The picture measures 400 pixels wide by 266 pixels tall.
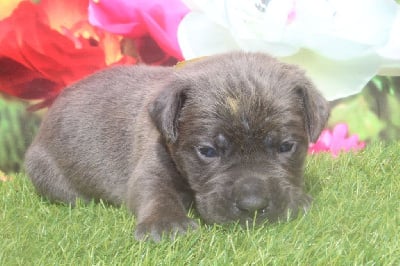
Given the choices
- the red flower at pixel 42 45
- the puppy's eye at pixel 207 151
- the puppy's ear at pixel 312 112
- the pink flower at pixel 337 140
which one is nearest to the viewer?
the puppy's eye at pixel 207 151

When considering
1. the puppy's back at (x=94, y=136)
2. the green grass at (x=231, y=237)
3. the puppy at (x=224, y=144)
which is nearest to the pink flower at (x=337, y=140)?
the green grass at (x=231, y=237)

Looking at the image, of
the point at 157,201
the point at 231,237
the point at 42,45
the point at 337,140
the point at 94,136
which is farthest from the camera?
the point at 337,140

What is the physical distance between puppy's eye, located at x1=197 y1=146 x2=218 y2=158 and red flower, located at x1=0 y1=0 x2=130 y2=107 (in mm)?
2763

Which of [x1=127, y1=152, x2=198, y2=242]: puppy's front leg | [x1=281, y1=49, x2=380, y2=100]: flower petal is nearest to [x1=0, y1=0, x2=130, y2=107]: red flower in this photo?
[x1=281, y1=49, x2=380, y2=100]: flower petal

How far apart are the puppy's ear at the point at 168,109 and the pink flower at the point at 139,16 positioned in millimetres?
2350

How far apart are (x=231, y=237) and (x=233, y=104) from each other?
80 cm

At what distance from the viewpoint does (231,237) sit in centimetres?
403

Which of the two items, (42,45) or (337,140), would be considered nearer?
(42,45)

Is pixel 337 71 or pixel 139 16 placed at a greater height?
pixel 139 16

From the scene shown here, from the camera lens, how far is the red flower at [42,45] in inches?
260

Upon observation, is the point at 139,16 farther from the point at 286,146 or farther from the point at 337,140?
the point at 286,146

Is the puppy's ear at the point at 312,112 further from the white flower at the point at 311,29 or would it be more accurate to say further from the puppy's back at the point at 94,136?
the white flower at the point at 311,29

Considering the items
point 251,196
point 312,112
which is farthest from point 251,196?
point 312,112

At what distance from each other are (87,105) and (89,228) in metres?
Result: 1.49
